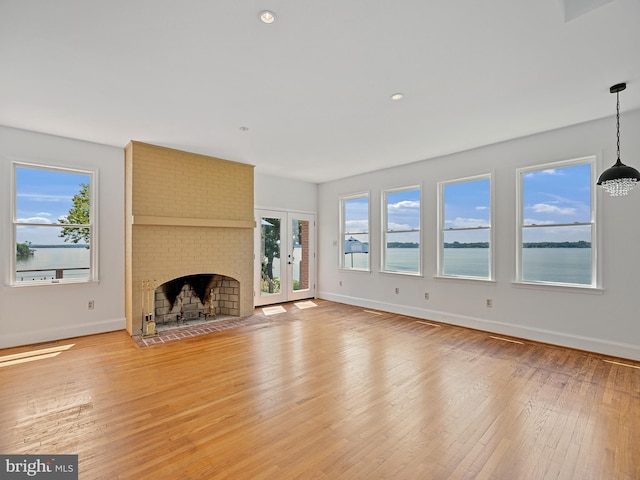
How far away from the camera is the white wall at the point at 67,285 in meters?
4.14

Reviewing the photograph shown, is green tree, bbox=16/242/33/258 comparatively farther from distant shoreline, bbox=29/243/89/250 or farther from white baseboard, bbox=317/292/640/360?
white baseboard, bbox=317/292/640/360

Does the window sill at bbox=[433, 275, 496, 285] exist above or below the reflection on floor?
above

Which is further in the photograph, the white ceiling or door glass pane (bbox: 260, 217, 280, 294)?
door glass pane (bbox: 260, 217, 280, 294)

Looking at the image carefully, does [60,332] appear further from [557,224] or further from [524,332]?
[557,224]

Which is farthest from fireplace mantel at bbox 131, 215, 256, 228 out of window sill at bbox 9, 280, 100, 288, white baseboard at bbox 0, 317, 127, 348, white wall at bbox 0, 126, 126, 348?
white baseboard at bbox 0, 317, 127, 348

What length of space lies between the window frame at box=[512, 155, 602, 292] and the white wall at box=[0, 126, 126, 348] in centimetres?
624

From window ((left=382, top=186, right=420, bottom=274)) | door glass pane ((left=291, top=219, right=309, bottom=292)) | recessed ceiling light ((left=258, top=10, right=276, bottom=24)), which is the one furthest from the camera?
door glass pane ((left=291, top=219, right=309, bottom=292))

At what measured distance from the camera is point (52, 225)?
4.53 meters

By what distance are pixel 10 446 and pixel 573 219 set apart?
20.4ft

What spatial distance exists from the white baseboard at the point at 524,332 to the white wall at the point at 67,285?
4.87 metres

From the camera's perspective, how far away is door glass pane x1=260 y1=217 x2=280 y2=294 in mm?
6805

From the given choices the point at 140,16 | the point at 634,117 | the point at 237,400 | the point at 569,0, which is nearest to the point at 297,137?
the point at 140,16

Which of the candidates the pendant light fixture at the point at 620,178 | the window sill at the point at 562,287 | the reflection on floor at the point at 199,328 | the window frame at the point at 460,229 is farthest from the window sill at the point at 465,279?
the reflection on floor at the point at 199,328

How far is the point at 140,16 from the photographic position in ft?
7.07
